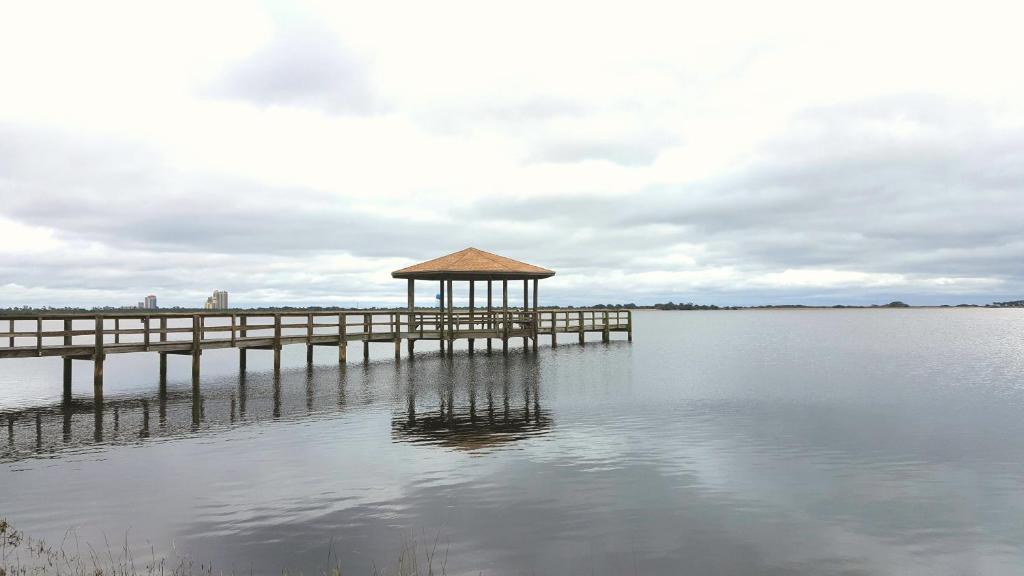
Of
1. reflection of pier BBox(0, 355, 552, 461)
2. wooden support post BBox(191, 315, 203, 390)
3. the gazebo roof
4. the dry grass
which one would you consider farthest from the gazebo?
the dry grass

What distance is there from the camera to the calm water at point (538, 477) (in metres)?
8.35

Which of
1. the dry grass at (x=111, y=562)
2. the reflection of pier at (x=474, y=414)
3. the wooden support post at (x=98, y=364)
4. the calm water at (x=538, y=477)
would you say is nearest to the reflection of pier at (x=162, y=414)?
the calm water at (x=538, y=477)

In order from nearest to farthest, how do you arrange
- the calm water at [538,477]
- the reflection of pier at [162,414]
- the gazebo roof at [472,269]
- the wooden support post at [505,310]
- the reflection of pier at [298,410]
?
the calm water at [538,477], the reflection of pier at [162,414], the reflection of pier at [298,410], the gazebo roof at [472,269], the wooden support post at [505,310]

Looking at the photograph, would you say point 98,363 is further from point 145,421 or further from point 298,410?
point 298,410

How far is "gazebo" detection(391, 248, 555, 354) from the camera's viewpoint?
118 feet

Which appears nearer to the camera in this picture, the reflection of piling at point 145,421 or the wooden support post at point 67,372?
the reflection of piling at point 145,421

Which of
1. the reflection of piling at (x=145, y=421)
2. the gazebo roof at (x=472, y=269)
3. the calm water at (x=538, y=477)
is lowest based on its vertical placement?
the calm water at (x=538, y=477)

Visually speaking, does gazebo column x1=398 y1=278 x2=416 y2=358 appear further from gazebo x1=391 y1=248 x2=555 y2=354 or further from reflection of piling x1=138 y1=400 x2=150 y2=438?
reflection of piling x1=138 y1=400 x2=150 y2=438

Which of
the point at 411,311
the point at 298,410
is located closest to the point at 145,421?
the point at 298,410

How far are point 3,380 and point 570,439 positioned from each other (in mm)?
29509

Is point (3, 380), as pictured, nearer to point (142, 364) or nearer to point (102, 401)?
point (142, 364)

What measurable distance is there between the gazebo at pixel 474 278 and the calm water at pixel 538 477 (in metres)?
12.5

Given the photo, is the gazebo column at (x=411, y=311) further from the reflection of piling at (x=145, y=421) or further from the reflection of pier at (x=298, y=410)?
the reflection of piling at (x=145, y=421)

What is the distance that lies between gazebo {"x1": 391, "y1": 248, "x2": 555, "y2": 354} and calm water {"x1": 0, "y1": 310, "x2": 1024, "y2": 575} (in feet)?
40.9
